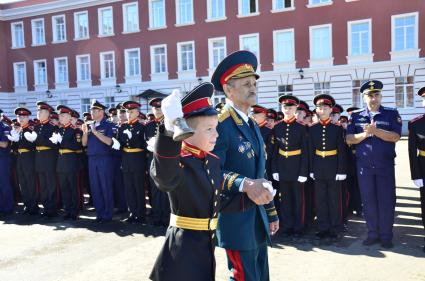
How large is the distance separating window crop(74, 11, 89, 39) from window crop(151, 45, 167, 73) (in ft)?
20.0

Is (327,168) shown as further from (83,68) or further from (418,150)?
(83,68)

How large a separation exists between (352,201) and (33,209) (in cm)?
618

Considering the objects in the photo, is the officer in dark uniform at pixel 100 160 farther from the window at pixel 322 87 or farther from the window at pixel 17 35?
the window at pixel 17 35

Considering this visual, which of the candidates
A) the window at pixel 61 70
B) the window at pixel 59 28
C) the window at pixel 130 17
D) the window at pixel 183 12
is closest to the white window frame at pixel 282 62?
the window at pixel 183 12

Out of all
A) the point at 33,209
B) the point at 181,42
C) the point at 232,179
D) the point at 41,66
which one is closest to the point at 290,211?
the point at 232,179

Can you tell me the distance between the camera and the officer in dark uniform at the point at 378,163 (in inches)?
219

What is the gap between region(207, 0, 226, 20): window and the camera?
27438 mm

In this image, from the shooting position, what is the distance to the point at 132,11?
1192 inches

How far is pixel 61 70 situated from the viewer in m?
33.5

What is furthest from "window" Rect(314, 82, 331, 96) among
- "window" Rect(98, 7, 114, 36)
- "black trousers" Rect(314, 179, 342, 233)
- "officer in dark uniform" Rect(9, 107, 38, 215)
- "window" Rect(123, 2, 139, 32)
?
Answer: "officer in dark uniform" Rect(9, 107, 38, 215)

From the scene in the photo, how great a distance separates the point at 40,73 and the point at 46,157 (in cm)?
2919

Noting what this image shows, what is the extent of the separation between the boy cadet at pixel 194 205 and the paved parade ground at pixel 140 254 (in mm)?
2291

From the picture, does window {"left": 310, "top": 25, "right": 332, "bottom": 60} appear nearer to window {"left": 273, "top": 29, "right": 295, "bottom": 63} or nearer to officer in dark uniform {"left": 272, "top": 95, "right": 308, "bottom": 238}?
window {"left": 273, "top": 29, "right": 295, "bottom": 63}

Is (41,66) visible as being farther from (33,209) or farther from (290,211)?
(290,211)
